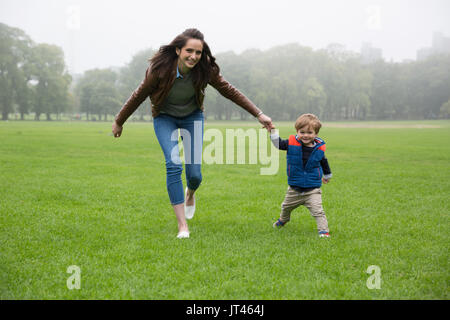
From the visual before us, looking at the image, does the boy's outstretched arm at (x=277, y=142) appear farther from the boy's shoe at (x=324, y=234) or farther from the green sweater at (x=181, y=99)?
the boy's shoe at (x=324, y=234)

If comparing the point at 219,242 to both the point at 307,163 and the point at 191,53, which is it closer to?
the point at 307,163

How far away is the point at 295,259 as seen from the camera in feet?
12.0

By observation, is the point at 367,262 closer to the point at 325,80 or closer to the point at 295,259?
A: the point at 295,259

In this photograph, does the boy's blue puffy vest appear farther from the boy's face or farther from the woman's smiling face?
the woman's smiling face

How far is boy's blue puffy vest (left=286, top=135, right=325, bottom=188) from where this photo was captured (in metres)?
4.52

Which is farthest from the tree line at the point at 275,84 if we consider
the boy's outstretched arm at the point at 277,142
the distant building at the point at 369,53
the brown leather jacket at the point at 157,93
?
the boy's outstretched arm at the point at 277,142

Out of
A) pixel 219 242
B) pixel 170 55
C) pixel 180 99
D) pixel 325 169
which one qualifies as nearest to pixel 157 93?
pixel 180 99

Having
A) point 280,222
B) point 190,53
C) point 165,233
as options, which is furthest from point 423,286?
point 190,53

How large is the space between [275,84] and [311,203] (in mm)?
A: 73647

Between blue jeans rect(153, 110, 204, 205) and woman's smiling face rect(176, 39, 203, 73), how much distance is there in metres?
0.65

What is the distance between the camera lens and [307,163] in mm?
4508

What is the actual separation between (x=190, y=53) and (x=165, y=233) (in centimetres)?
204

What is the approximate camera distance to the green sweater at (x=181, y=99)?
14.0ft

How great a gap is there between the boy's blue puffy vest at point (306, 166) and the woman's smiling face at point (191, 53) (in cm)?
141
